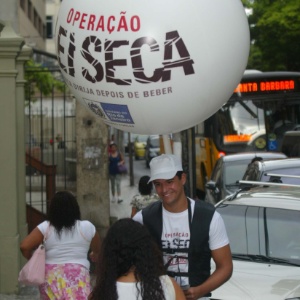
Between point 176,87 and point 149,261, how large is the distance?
1.03 meters

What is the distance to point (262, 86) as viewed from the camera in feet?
65.2

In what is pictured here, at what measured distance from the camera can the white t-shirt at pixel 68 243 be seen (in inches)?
267

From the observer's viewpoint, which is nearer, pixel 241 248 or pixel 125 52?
pixel 125 52

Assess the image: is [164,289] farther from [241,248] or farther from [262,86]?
[262,86]

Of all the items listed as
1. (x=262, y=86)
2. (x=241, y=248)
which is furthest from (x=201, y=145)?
(x=241, y=248)

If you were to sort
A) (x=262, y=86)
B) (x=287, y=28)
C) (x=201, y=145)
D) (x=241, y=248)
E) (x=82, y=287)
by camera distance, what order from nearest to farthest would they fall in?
(x=82, y=287), (x=241, y=248), (x=262, y=86), (x=201, y=145), (x=287, y=28)

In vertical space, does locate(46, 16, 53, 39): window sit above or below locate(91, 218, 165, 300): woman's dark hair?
above

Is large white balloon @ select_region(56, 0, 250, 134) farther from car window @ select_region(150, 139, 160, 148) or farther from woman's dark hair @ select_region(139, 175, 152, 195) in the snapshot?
car window @ select_region(150, 139, 160, 148)

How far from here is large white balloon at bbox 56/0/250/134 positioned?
4.62 m

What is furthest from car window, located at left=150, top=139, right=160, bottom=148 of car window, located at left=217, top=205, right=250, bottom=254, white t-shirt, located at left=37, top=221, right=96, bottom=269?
white t-shirt, located at left=37, top=221, right=96, bottom=269

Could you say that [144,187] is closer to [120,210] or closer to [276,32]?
[120,210]

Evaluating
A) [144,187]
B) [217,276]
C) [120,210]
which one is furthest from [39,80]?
[217,276]

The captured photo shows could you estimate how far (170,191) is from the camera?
16.6 ft

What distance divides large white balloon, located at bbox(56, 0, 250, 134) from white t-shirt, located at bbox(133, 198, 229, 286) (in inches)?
21.3
